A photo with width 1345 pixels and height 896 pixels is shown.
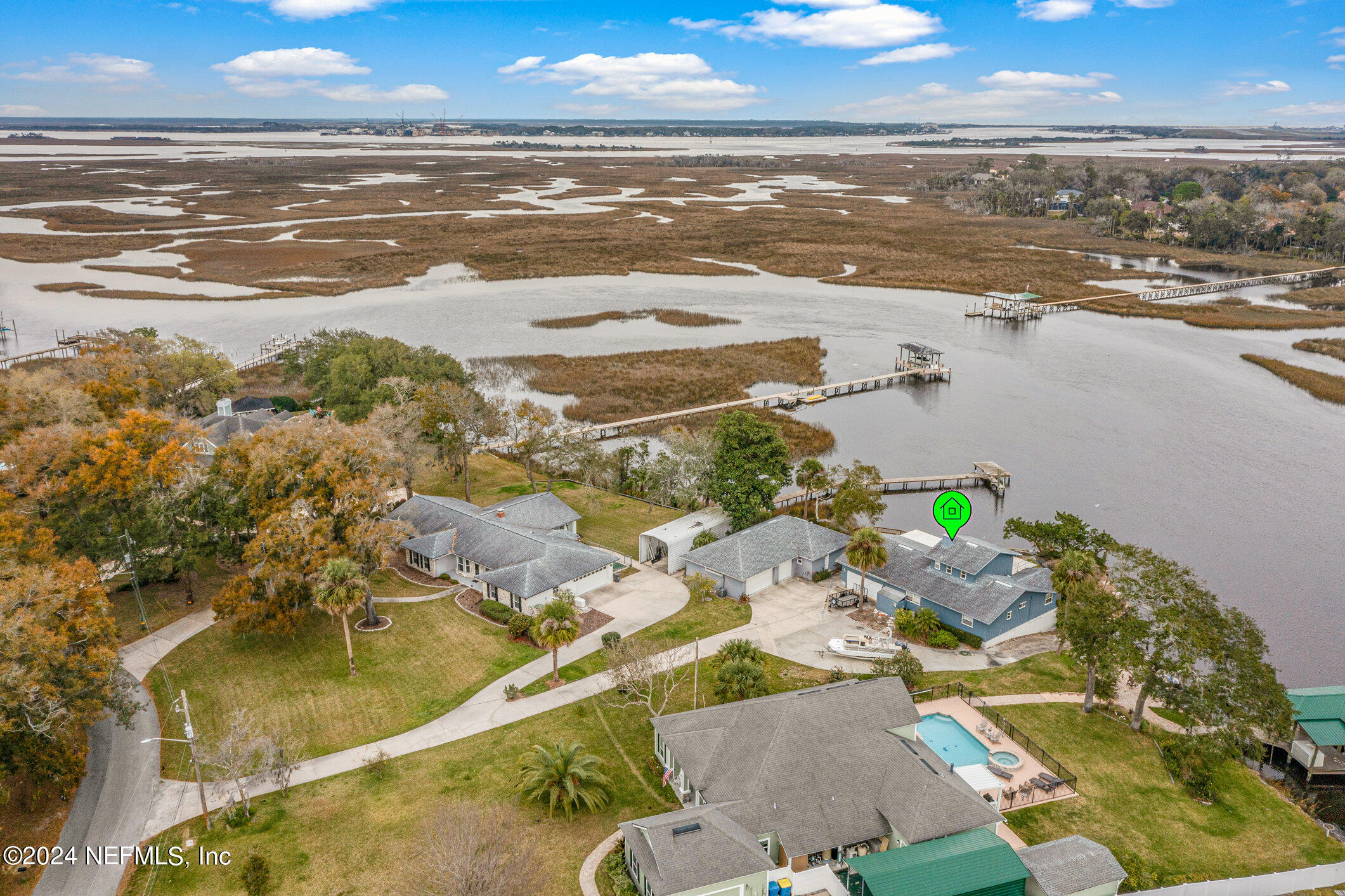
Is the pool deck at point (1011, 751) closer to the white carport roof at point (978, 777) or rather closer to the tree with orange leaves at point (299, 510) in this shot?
the white carport roof at point (978, 777)

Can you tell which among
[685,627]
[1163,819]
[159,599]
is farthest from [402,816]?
[1163,819]

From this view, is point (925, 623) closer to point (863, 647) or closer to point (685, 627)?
A: point (863, 647)

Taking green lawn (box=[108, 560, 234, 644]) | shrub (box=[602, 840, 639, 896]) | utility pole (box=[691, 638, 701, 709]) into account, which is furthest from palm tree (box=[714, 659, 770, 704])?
green lawn (box=[108, 560, 234, 644])

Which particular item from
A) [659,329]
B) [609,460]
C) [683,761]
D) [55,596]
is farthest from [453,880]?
[659,329]

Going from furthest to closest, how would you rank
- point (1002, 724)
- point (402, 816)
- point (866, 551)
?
point (866, 551) < point (1002, 724) < point (402, 816)

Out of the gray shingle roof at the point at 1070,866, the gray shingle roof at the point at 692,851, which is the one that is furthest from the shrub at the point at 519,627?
the gray shingle roof at the point at 1070,866

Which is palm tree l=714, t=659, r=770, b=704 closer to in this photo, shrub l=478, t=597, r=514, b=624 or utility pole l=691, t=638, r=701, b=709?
utility pole l=691, t=638, r=701, b=709
